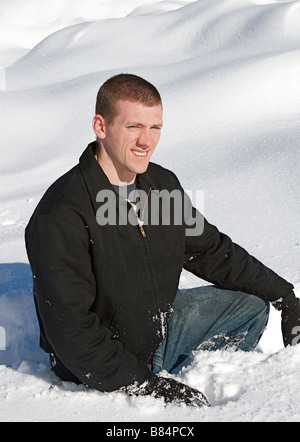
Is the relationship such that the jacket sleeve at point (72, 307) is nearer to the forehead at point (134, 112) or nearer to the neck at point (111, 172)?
the neck at point (111, 172)

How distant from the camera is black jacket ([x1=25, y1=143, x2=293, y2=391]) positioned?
4.76ft

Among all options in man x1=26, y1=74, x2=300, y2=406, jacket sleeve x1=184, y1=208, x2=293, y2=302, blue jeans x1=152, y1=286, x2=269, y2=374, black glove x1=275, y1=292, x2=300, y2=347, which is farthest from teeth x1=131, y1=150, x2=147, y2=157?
black glove x1=275, y1=292, x2=300, y2=347

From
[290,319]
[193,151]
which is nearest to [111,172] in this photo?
[290,319]

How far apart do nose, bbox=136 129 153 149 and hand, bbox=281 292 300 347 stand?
75 centimetres

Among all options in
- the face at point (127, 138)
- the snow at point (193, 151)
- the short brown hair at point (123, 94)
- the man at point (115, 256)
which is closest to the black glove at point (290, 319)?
the snow at point (193, 151)

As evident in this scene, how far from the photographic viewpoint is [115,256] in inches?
61.0

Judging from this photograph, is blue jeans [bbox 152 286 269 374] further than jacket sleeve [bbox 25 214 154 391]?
Yes

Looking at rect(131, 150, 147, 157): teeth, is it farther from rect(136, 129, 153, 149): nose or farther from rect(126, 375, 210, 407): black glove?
rect(126, 375, 210, 407): black glove

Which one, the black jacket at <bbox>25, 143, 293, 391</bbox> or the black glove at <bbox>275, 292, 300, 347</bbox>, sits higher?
the black jacket at <bbox>25, 143, 293, 391</bbox>

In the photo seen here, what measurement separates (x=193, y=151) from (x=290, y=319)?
7.41 ft

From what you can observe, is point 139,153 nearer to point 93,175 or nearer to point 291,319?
point 93,175
